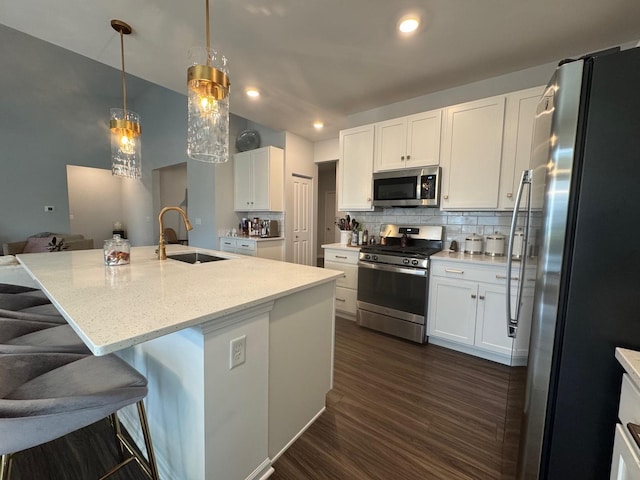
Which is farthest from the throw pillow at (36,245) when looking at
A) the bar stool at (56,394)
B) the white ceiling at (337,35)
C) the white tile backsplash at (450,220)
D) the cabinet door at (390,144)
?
the cabinet door at (390,144)

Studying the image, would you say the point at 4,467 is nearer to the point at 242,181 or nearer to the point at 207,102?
the point at 207,102

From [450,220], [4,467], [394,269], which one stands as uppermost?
[450,220]

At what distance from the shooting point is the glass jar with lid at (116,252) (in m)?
1.82

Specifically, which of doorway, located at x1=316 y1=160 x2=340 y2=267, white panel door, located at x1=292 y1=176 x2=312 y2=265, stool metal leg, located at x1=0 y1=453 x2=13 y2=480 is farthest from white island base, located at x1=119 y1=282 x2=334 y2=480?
doorway, located at x1=316 y1=160 x2=340 y2=267

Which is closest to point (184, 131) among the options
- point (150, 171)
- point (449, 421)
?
point (150, 171)

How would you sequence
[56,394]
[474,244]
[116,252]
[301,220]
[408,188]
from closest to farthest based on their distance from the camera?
[56,394], [116,252], [474,244], [408,188], [301,220]

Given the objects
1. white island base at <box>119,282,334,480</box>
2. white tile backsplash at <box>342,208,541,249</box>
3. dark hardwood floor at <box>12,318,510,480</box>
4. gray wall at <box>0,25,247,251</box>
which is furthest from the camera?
gray wall at <box>0,25,247,251</box>

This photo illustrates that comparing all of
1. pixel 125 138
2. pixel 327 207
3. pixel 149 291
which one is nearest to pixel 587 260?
pixel 149 291

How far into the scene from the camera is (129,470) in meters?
1.31

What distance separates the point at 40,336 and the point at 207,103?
4.89 feet

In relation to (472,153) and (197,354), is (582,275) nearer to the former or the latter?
(197,354)

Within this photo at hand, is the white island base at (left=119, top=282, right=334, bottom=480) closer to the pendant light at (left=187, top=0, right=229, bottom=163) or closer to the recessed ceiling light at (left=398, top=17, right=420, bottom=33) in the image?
the pendant light at (left=187, top=0, right=229, bottom=163)

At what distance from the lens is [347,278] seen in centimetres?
325

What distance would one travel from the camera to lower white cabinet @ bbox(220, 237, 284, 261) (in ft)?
13.4
